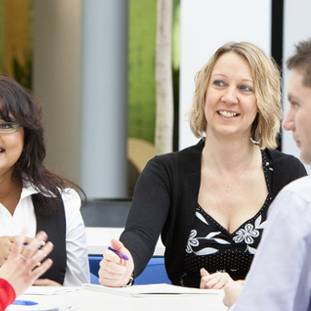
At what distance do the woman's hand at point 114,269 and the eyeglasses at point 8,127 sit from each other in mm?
603

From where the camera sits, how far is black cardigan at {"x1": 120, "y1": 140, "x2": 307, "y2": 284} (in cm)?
327

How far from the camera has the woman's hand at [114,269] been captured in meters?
2.87

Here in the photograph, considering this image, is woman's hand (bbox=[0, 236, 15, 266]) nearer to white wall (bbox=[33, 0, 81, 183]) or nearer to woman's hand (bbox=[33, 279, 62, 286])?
woman's hand (bbox=[33, 279, 62, 286])

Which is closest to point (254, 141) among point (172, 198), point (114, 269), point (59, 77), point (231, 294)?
point (172, 198)

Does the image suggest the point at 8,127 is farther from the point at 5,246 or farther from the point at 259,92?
the point at 259,92

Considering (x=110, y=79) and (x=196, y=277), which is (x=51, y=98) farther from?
(x=196, y=277)

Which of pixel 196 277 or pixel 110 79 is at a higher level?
pixel 110 79

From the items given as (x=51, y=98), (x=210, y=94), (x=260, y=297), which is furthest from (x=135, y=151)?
(x=260, y=297)

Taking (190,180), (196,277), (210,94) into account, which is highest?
(210,94)

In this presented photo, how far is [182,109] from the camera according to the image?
6.30 meters

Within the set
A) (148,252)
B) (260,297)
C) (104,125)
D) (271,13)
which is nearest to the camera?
(260,297)

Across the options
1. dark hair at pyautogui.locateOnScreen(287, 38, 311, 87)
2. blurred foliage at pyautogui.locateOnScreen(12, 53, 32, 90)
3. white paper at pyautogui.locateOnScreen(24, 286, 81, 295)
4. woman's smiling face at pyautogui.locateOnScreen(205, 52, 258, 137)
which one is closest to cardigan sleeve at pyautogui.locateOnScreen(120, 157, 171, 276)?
woman's smiling face at pyautogui.locateOnScreen(205, 52, 258, 137)

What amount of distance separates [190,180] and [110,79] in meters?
3.33

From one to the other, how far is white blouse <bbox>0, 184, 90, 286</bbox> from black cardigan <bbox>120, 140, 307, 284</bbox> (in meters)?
0.20
